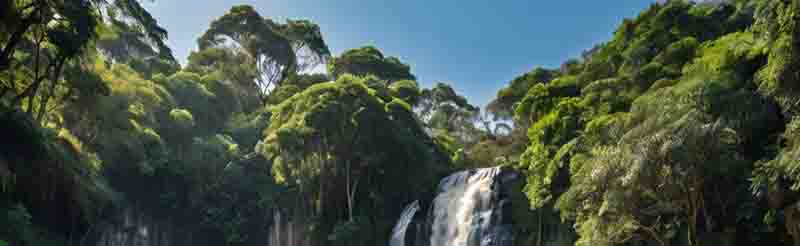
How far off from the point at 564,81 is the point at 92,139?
1342 centimetres

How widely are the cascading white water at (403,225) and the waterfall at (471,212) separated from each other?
0.06 m

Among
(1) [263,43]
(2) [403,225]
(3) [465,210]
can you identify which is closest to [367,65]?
(1) [263,43]

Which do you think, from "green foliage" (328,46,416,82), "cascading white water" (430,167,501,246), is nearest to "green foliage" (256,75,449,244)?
"cascading white water" (430,167,501,246)

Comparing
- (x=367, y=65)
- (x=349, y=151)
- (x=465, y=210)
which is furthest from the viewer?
(x=367, y=65)

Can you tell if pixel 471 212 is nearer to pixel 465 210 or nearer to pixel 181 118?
pixel 465 210

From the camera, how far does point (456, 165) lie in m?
23.3

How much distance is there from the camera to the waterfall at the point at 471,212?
51.7 ft

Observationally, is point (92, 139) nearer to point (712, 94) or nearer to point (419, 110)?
point (712, 94)

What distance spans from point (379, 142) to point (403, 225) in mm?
2936

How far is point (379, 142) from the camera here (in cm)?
1952

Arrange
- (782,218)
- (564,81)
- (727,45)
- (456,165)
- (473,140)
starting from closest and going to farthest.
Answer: (782,218) → (727,45) → (564,81) → (456,165) → (473,140)

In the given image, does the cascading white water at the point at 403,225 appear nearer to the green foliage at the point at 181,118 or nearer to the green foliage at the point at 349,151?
the green foliage at the point at 349,151

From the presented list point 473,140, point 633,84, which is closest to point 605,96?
point 633,84

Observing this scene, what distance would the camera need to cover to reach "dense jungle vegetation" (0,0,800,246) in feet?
28.5
